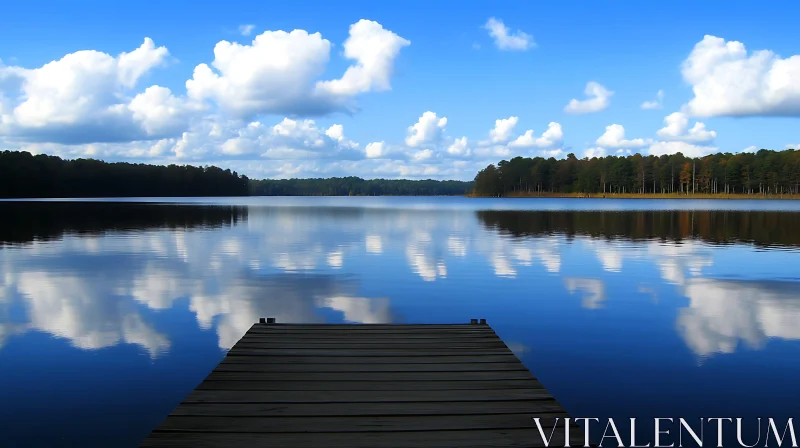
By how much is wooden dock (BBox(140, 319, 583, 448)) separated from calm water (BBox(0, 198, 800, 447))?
1392mm

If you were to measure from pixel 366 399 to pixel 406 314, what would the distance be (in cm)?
750

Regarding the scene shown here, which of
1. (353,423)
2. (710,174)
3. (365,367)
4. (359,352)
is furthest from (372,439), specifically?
(710,174)

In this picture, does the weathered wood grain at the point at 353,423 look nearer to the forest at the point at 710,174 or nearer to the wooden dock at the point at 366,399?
the wooden dock at the point at 366,399

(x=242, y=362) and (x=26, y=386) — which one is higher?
(x=242, y=362)

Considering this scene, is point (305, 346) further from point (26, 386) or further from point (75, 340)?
point (75, 340)

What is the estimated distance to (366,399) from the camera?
20.0ft

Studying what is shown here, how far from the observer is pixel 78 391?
26.5ft

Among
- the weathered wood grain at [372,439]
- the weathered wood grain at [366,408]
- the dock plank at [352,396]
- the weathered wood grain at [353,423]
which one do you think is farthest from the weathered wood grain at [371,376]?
the weathered wood grain at [372,439]

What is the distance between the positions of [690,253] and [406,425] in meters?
24.5

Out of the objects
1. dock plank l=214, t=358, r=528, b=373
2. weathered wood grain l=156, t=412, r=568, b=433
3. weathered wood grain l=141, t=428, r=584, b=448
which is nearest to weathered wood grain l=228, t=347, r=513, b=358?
dock plank l=214, t=358, r=528, b=373

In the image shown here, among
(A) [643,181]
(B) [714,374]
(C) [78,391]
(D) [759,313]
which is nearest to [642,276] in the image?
(D) [759,313]

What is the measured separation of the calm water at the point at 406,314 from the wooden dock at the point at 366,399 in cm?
139

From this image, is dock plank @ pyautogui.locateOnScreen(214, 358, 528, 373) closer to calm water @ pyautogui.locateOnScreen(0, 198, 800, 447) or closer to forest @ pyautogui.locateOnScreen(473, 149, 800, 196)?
calm water @ pyautogui.locateOnScreen(0, 198, 800, 447)

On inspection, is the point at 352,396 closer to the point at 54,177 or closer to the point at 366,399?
the point at 366,399
